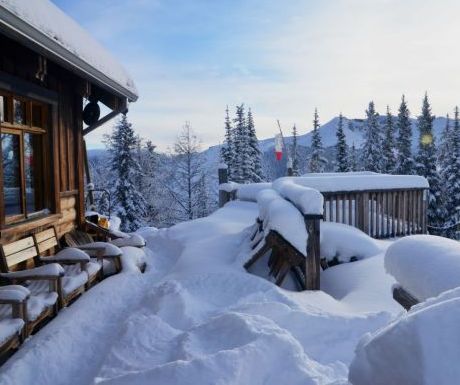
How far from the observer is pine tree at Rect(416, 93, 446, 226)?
98.5 feet

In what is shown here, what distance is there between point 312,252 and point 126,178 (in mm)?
26274

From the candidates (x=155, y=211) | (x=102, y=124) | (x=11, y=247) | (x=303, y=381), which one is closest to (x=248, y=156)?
(x=155, y=211)

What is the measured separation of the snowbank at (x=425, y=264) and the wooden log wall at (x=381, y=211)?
5921 mm

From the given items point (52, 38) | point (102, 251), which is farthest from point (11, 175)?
point (52, 38)

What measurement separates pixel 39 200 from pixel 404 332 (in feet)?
20.5

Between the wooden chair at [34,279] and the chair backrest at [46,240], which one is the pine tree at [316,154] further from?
the wooden chair at [34,279]

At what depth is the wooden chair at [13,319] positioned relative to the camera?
12.8 ft

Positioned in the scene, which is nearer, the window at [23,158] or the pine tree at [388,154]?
the window at [23,158]

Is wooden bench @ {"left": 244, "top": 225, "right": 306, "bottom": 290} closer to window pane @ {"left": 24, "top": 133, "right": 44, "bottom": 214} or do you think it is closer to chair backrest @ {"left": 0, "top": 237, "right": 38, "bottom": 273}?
chair backrest @ {"left": 0, "top": 237, "right": 38, "bottom": 273}

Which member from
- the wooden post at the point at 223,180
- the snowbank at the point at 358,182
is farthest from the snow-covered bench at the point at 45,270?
the wooden post at the point at 223,180

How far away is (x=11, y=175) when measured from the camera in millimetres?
5773

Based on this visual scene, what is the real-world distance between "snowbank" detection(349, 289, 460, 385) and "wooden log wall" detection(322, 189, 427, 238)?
295 inches

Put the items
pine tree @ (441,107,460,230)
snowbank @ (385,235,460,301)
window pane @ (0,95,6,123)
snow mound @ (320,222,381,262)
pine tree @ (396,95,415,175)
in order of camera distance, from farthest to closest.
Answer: pine tree @ (396,95,415,175) < pine tree @ (441,107,460,230) < snow mound @ (320,222,381,262) < window pane @ (0,95,6,123) < snowbank @ (385,235,460,301)

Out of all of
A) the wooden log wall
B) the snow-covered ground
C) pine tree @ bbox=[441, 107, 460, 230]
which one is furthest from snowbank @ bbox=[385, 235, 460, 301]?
pine tree @ bbox=[441, 107, 460, 230]
